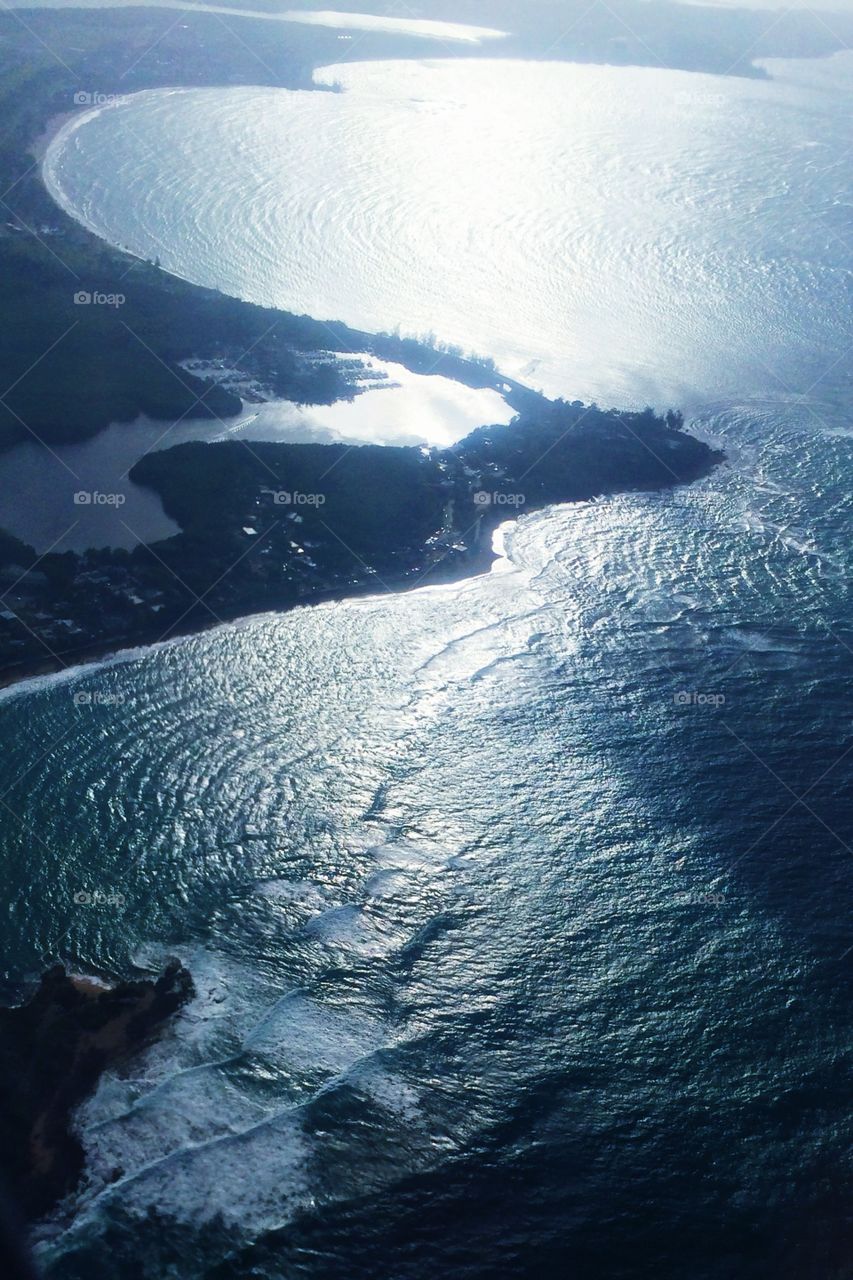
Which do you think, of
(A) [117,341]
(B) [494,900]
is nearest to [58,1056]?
(B) [494,900]

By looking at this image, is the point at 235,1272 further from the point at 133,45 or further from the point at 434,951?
the point at 133,45

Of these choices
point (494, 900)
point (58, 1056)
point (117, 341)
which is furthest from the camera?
point (117, 341)

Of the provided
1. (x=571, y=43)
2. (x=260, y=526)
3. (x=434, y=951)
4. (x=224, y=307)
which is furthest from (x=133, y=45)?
(x=434, y=951)

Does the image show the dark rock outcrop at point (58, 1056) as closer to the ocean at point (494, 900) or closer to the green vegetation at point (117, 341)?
the ocean at point (494, 900)

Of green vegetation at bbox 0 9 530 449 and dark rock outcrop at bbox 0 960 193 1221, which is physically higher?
green vegetation at bbox 0 9 530 449

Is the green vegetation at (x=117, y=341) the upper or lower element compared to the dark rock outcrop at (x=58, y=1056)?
upper

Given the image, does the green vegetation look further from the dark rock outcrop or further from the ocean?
the dark rock outcrop

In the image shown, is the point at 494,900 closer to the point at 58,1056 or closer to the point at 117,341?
the point at 58,1056

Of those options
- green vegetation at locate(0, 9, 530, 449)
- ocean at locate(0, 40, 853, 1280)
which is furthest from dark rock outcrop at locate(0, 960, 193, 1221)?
green vegetation at locate(0, 9, 530, 449)

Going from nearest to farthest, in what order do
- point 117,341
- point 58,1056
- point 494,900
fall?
1. point 58,1056
2. point 494,900
3. point 117,341

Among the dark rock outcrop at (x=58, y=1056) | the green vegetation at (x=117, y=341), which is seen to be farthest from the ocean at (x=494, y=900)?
the green vegetation at (x=117, y=341)

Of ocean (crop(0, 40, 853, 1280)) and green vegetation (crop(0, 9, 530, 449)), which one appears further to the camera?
green vegetation (crop(0, 9, 530, 449))

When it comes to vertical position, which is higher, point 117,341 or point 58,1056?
point 117,341
